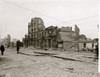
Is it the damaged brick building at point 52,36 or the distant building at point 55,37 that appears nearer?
the distant building at point 55,37

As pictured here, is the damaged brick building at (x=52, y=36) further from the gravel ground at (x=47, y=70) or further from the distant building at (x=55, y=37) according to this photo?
the gravel ground at (x=47, y=70)

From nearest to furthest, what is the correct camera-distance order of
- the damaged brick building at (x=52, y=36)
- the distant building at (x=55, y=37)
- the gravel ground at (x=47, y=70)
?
the gravel ground at (x=47, y=70)
the distant building at (x=55, y=37)
the damaged brick building at (x=52, y=36)

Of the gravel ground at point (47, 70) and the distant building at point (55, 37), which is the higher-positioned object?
the distant building at point (55, 37)

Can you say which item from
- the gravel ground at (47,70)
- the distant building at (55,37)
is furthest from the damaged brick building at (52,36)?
the gravel ground at (47,70)

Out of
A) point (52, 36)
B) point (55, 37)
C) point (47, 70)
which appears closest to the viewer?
point (47, 70)

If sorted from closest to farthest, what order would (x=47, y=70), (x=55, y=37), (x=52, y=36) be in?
1. (x=47, y=70)
2. (x=55, y=37)
3. (x=52, y=36)

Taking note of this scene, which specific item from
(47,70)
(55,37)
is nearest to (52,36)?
(55,37)

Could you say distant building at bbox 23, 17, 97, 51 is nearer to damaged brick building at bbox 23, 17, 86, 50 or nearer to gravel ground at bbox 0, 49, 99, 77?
damaged brick building at bbox 23, 17, 86, 50

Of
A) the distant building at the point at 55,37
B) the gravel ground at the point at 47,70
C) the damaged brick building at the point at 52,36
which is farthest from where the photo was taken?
the damaged brick building at the point at 52,36

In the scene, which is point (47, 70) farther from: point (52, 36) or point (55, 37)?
point (52, 36)

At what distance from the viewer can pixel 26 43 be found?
211 feet

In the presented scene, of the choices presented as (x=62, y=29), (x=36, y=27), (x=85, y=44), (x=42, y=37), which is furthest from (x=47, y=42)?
(x=85, y=44)

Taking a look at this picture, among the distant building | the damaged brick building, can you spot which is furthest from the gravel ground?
the damaged brick building

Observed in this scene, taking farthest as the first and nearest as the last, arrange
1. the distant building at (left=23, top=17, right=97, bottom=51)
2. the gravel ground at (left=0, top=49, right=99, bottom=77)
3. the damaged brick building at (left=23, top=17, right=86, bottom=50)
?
the damaged brick building at (left=23, top=17, right=86, bottom=50)
the distant building at (left=23, top=17, right=97, bottom=51)
the gravel ground at (left=0, top=49, right=99, bottom=77)
